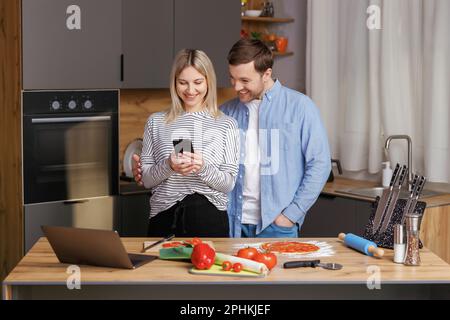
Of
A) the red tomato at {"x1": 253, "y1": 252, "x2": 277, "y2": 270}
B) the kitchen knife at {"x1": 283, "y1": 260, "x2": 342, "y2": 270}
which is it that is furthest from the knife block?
the red tomato at {"x1": 253, "y1": 252, "x2": 277, "y2": 270}

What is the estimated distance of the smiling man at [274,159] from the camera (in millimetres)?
3492

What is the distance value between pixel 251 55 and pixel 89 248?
3.96 feet

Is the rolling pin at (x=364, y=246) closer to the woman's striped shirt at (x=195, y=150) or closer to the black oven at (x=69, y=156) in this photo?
the woman's striped shirt at (x=195, y=150)

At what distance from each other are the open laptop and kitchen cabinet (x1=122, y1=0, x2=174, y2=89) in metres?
2.06

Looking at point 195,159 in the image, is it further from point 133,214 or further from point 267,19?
point 267,19

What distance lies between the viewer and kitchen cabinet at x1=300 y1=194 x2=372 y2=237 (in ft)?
14.4

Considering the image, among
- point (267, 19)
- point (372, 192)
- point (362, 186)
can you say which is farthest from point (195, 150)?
point (267, 19)

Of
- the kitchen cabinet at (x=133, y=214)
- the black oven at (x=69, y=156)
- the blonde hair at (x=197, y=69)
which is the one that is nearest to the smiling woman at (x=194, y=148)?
the blonde hair at (x=197, y=69)

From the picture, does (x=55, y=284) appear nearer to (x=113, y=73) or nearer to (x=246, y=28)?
(x=113, y=73)

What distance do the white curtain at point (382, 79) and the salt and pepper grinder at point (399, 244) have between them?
5.93ft

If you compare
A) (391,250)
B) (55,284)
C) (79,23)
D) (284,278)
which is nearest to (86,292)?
(55,284)

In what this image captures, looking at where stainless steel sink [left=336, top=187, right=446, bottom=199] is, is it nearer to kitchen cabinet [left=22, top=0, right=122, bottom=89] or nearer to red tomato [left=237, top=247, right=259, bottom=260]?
kitchen cabinet [left=22, top=0, right=122, bottom=89]
